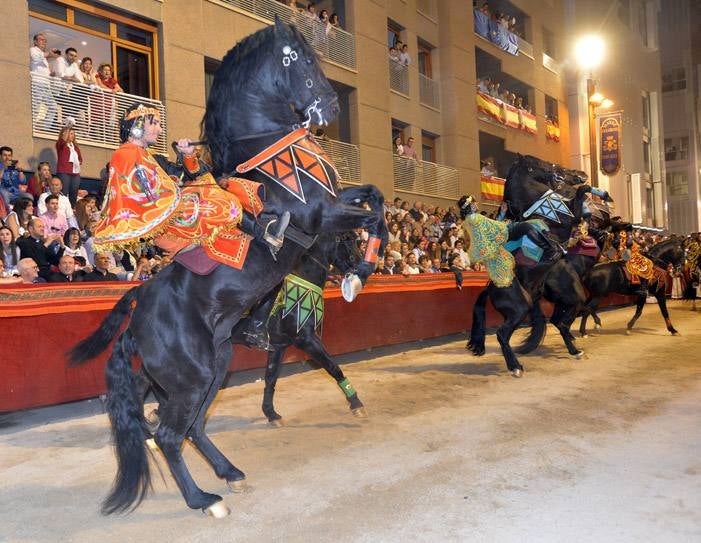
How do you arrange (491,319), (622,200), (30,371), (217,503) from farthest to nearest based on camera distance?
1. (622,200)
2. (491,319)
3. (30,371)
4. (217,503)

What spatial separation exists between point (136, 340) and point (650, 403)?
501 centimetres

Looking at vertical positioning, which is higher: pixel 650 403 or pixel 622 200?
pixel 622 200

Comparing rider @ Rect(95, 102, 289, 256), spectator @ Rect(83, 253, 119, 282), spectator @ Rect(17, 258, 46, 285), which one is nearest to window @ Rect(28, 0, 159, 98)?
spectator @ Rect(83, 253, 119, 282)

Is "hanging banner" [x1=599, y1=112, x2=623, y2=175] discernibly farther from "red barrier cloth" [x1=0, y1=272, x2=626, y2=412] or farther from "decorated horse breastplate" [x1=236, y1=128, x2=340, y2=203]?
"decorated horse breastplate" [x1=236, y1=128, x2=340, y2=203]

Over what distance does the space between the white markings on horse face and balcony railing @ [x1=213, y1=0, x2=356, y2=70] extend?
1087 cm

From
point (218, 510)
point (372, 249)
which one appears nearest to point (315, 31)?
point (372, 249)

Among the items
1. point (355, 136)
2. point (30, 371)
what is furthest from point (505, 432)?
point (355, 136)

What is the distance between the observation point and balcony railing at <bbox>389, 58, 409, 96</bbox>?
20.0 m

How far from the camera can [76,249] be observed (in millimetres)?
8203

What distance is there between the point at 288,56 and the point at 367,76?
49.8 feet

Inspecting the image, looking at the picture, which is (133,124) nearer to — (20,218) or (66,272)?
(66,272)

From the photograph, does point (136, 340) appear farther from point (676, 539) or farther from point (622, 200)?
point (622, 200)

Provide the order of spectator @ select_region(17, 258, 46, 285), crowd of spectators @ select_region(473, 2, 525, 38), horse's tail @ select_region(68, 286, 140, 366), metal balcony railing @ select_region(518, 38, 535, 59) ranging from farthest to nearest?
metal balcony railing @ select_region(518, 38, 535, 59) → crowd of spectators @ select_region(473, 2, 525, 38) → spectator @ select_region(17, 258, 46, 285) → horse's tail @ select_region(68, 286, 140, 366)

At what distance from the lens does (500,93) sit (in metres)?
26.4
